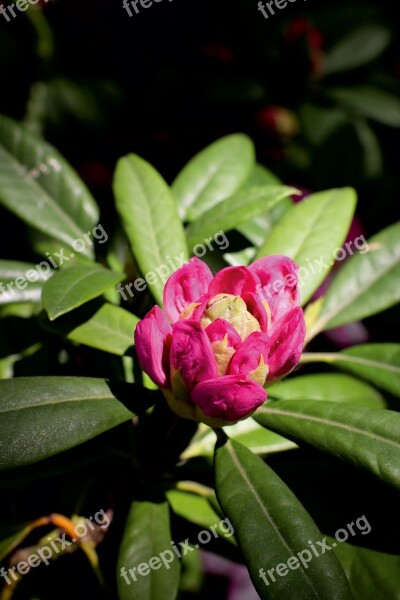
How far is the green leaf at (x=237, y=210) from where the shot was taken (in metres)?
0.84

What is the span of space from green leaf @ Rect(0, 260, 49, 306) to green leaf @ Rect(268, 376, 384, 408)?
509mm

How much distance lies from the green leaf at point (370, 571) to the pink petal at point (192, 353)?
0.36 meters

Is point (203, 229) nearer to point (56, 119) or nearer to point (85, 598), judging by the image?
point (85, 598)

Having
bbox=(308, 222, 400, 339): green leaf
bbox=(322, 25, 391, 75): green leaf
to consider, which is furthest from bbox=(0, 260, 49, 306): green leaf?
bbox=(322, 25, 391, 75): green leaf

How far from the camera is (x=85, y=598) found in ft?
3.00

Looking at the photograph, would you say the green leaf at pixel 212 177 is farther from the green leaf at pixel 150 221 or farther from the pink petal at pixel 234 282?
the pink petal at pixel 234 282

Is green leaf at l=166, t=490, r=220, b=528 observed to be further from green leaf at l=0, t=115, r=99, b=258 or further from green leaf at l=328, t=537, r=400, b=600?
green leaf at l=0, t=115, r=99, b=258

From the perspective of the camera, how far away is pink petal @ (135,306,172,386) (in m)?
0.60

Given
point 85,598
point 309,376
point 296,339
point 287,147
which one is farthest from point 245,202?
point 287,147

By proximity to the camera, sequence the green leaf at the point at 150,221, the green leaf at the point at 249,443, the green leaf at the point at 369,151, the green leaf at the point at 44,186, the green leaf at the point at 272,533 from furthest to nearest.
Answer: the green leaf at the point at 369,151 < the green leaf at the point at 44,186 < the green leaf at the point at 249,443 < the green leaf at the point at 150,221 < the green leaf at the point at 272,533

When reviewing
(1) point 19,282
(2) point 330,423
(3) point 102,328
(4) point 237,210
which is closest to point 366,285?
(4) point 237,210

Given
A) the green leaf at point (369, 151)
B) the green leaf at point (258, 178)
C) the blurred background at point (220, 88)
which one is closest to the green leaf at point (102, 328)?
the green leaf at point (258, 178)

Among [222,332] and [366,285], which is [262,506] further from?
[366,285]

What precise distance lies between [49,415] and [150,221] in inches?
14.6
